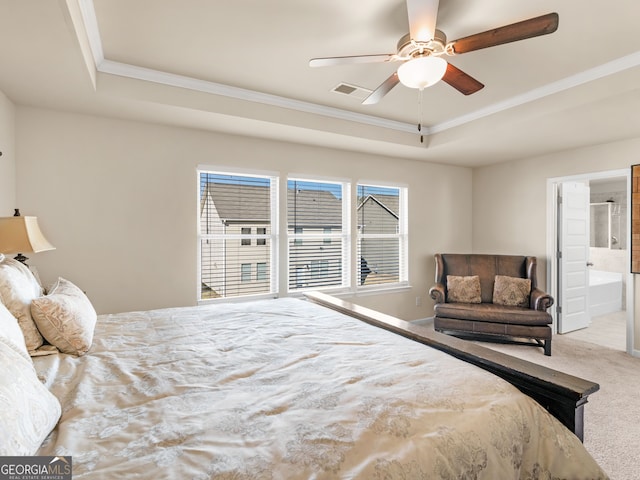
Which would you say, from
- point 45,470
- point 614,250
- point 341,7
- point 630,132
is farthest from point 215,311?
point 614,250

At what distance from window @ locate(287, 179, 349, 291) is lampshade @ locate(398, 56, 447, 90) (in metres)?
2.31

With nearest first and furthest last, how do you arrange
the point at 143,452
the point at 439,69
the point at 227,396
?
1. the point at 143,452
2. the point at 227,396
3. the point at 439,69

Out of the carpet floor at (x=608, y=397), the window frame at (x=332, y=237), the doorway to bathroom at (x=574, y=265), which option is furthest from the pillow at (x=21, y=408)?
the doorway to bathroom at (x=574, y=265)

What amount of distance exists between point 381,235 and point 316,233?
42.2 inches

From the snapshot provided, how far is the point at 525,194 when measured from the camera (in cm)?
486

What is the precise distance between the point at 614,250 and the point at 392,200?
4906 millimetres

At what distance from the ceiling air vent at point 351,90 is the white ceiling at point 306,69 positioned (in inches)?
2.5

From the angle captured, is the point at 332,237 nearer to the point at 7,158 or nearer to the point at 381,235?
the point at 381,235

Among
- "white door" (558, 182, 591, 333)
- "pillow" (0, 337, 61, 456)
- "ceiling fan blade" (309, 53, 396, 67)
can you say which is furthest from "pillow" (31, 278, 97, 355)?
"white door" (558, 182, 591, 333)

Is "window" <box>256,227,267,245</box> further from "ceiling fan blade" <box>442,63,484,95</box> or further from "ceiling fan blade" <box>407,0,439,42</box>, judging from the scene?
"ceiling fan blade" <box>407,0,439,42</box>

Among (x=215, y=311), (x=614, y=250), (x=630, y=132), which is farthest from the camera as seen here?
(x=614, y=250)

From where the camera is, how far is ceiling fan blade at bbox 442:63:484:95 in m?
2.14

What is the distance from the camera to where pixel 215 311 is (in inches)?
98.5

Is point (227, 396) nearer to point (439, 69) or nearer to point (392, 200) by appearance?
point (439, 69)
